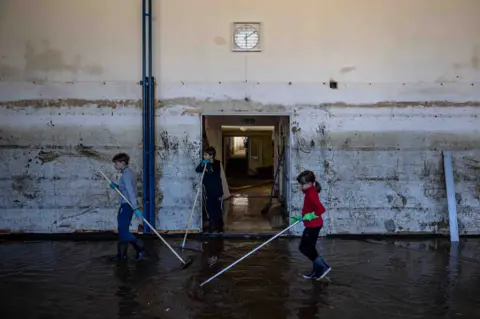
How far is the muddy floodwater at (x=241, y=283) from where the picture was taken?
4.49m

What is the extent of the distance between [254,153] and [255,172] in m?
0.95

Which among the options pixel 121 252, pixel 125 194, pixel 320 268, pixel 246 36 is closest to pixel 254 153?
pixel 246 36

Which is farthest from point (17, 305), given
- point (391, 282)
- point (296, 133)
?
point (296, 133)

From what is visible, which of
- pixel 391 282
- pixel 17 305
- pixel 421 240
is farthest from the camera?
pixel 421 240

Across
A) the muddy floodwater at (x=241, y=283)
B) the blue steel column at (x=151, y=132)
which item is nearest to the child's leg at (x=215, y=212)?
the muddy floodwater at (x=241, y=283)

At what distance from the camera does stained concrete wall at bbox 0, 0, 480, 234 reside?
25.3ft

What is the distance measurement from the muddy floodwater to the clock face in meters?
3.22

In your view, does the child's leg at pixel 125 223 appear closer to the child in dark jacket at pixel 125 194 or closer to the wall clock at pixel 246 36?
the child in dark jacket at pixel 125 194

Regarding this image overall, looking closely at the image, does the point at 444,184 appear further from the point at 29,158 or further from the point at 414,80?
the point at 29,158

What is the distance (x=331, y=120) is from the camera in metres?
7.81

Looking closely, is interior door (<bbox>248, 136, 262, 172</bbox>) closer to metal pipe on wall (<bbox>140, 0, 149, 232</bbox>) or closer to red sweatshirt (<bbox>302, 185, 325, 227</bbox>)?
metal pipe on wall (<bbox>140, 0, 149, 232</bbox>)

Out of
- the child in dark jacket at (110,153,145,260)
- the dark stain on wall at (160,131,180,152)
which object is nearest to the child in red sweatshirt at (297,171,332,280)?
the child in dark jacket at (110,153,145,260)

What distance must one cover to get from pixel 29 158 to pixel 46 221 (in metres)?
1.08

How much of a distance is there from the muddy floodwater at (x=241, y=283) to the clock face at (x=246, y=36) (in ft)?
10.6
